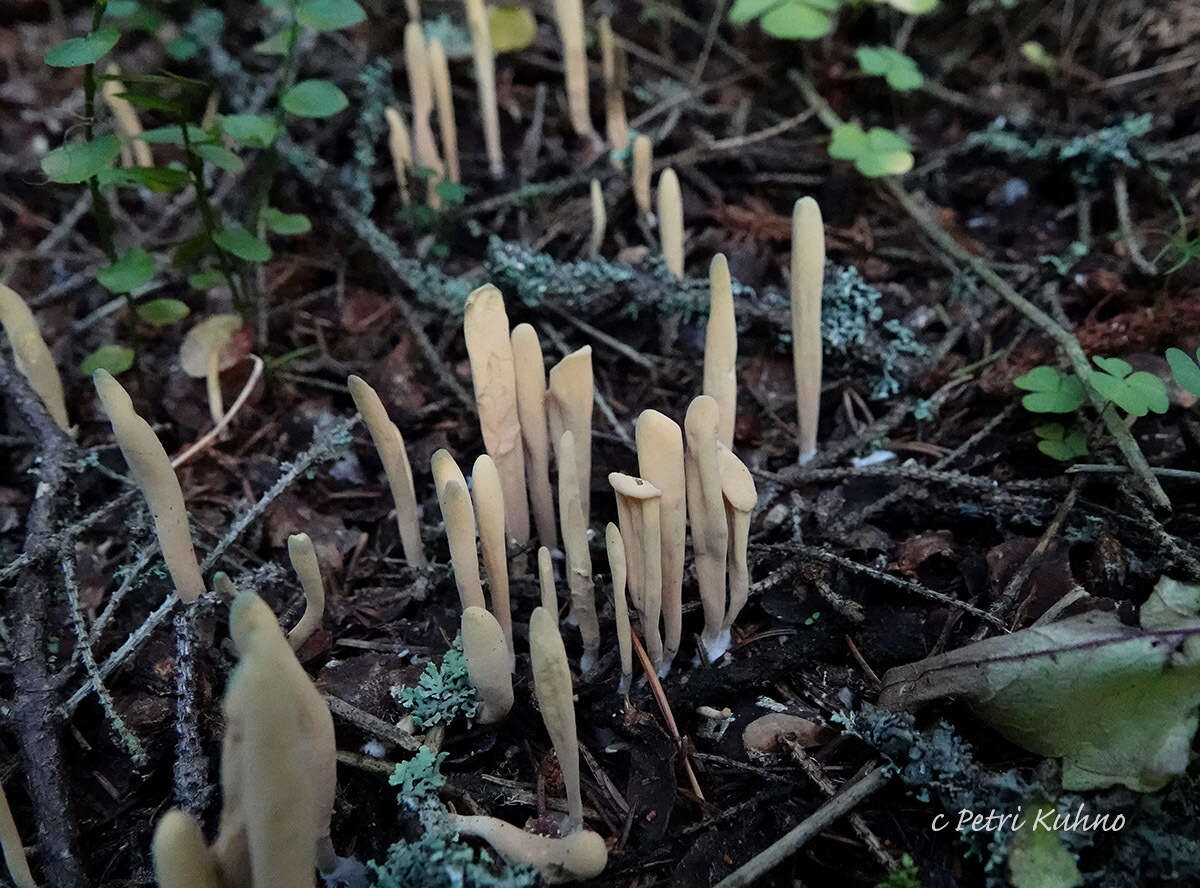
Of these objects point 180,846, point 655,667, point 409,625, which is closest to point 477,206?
point 409,625

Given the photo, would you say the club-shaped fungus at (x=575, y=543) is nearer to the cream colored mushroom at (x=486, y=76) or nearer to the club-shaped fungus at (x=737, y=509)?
the club-shaped fungus at (x=737, y=509)

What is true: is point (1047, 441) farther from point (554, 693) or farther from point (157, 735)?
point (157, 735)

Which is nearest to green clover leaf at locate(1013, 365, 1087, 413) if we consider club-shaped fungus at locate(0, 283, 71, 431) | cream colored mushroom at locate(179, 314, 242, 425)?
cream colored mushroom at locate(179, 314, 242, 425)

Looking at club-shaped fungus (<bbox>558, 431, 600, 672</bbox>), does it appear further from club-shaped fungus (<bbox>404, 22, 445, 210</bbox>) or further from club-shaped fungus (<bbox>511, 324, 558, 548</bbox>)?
club-shaped fungus (<bbox>404, 22, 445, 210</bbox>)

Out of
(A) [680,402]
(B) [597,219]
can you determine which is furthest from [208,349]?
(A) [680,402]

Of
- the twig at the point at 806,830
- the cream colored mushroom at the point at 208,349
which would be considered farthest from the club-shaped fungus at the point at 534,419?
the cream colored mushroom at the point at 208,349

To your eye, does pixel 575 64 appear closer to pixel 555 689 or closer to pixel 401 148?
pixel 401 148
